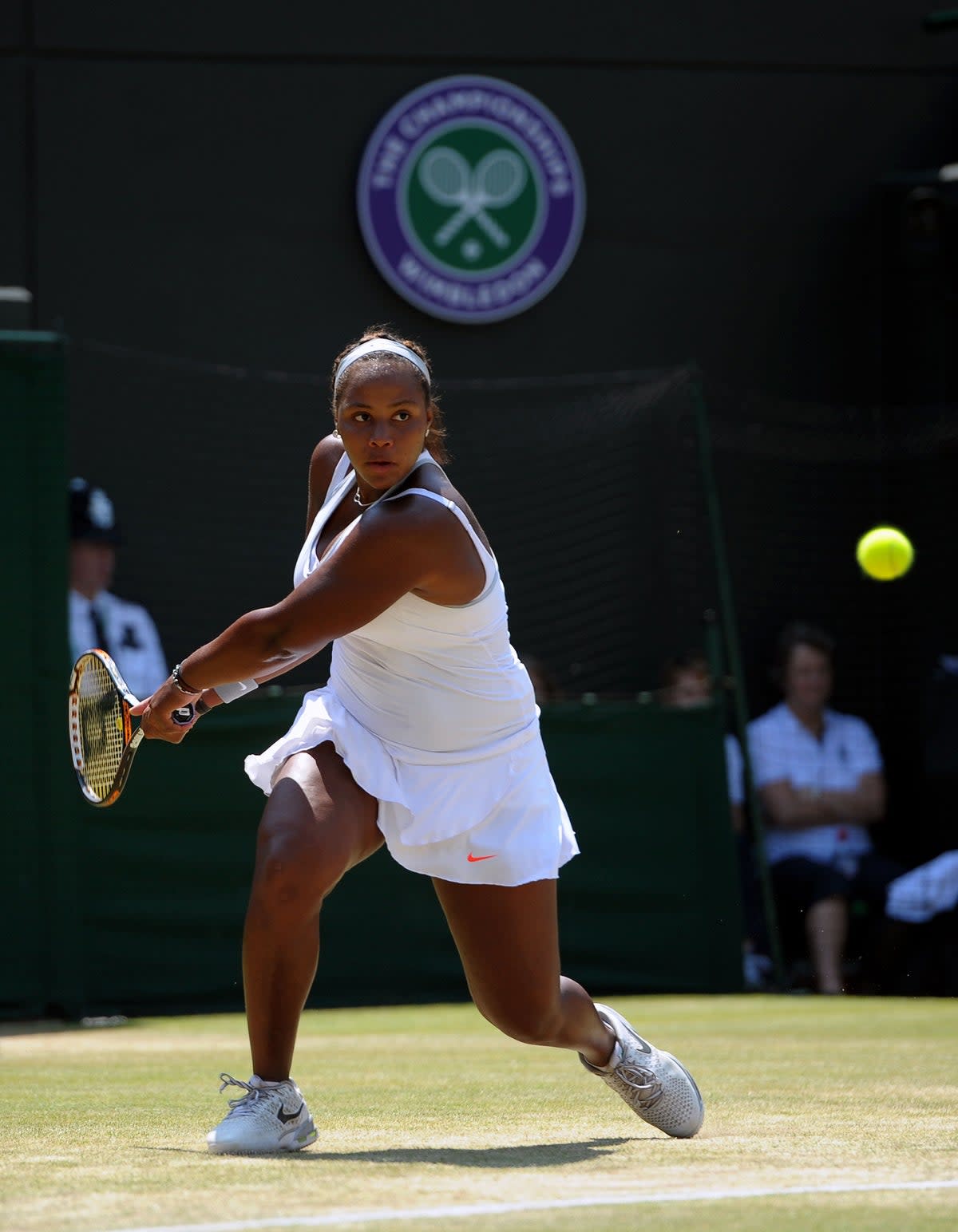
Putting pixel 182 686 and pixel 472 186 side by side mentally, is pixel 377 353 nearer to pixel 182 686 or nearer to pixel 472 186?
pixel 182 686

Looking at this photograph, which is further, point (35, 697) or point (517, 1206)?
point (35, 697)

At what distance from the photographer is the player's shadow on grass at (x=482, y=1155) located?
4012 mm

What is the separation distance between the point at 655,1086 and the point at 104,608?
516cm

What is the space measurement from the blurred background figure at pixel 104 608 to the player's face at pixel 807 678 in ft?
10.2

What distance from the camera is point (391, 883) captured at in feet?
29.1

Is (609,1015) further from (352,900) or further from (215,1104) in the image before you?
(352,900)

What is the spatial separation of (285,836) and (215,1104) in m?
1.49

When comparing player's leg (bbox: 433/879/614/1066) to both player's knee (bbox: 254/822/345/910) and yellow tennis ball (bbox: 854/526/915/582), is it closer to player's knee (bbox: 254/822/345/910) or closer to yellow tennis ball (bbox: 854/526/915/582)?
player's knee (bbox: 254/822/345/910)

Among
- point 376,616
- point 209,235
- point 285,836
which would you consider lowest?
point 285,836

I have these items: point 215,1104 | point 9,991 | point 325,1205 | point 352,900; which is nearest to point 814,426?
point 352,900

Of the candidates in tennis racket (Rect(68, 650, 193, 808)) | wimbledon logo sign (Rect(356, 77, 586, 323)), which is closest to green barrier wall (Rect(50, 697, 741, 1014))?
wimbledon logo sign (Rect(356, 77, 586, 323))

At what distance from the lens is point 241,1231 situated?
121 inches

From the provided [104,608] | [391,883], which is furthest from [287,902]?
[104,608]

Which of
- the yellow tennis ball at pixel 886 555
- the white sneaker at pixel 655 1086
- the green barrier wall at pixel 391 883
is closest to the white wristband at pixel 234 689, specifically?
the white sneaker at pixel 655 1086
